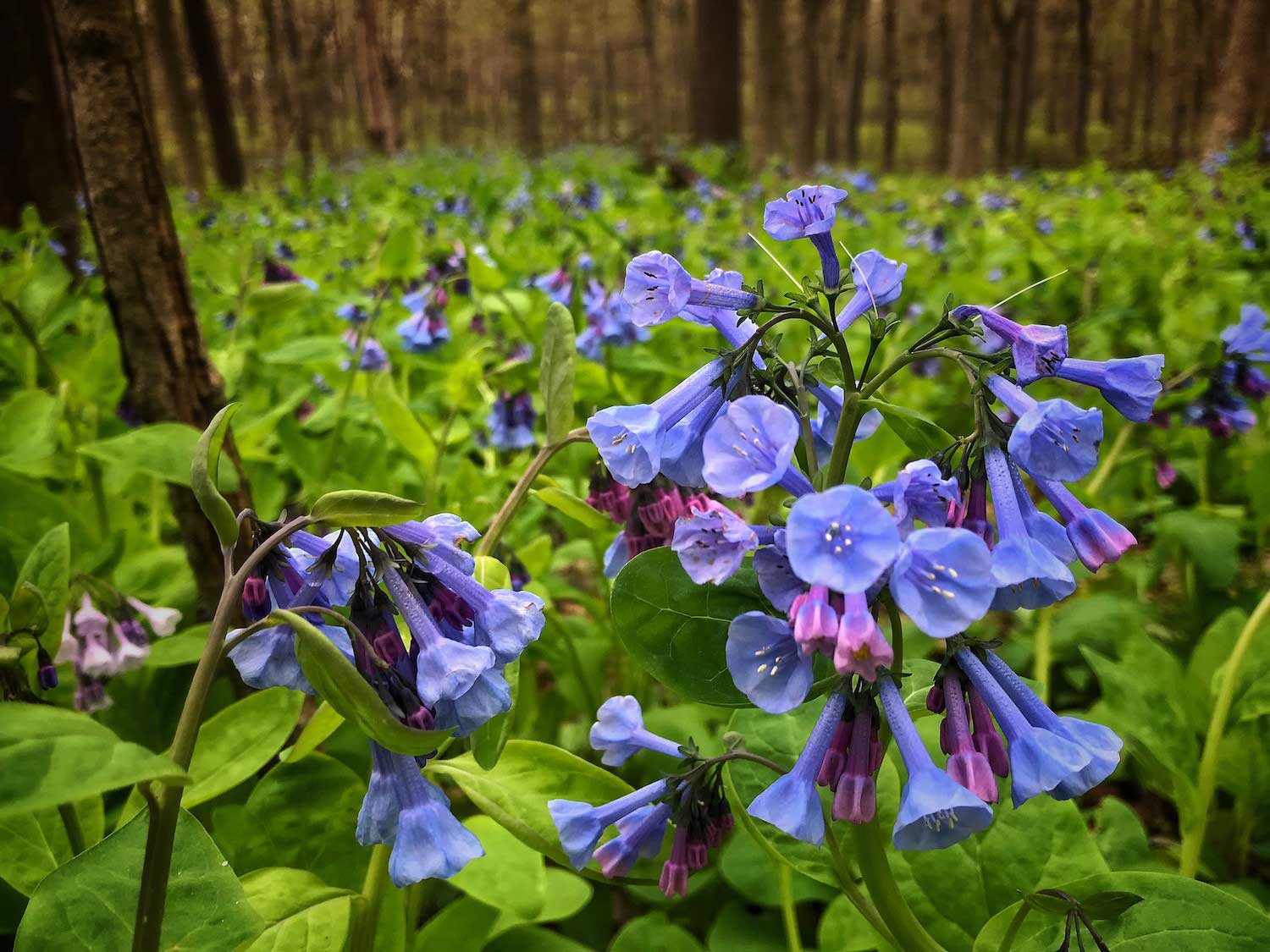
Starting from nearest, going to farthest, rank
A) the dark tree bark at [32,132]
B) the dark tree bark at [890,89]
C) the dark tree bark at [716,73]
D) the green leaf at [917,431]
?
1. the green leaf at [917,431]
2. the dark tree bark at [32,132]
3. the dark tree bark at [716,73]
4. the dark tree bark at [890,89]

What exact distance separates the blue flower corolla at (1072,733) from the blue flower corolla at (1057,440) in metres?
0.19

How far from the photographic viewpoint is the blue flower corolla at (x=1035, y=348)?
2.56 ft

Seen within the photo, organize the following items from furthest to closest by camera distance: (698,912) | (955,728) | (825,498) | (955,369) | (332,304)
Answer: (955,369) < (332,304) < (698,912) < (955,728) < (825,498)

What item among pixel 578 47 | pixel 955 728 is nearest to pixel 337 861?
pixel 955 728

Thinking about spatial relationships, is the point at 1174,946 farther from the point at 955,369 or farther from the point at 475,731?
the point at 955,369

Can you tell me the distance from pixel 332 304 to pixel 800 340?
190cm

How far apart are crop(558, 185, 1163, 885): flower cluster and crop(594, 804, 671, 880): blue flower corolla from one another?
24 centimetres

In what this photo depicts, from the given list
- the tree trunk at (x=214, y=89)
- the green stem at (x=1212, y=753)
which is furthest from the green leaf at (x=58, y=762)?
the tree trunk at (x=214, y=89)

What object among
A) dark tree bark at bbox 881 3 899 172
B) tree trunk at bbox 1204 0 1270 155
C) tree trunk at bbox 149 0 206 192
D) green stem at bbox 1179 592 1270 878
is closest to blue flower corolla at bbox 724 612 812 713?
green stem at bbox 1179 592 1270 878

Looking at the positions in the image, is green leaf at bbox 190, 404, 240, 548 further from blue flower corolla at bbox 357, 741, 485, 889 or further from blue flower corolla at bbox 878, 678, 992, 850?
blue flower corolla at bbox 878, 678, 992, 850

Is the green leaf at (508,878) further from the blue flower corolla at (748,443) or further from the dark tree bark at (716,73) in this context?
the dark tree bark at (716,73)

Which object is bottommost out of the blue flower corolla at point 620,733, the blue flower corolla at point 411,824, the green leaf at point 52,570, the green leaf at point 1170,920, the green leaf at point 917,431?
the green leaf at point 1170,920

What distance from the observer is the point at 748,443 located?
752mm

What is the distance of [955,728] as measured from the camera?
2.69 ft
